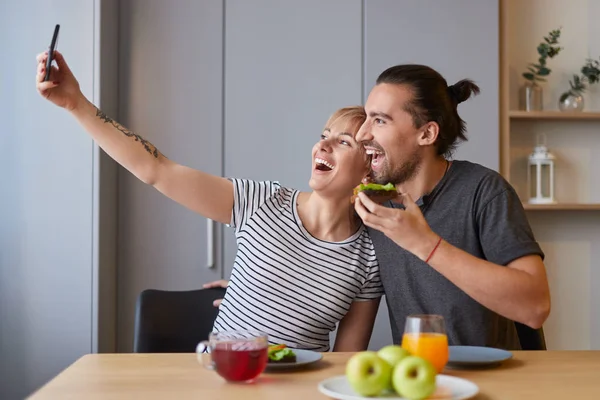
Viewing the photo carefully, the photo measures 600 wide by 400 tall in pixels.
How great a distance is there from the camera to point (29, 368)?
2.92 m

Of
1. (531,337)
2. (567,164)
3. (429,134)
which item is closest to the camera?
(531,337)

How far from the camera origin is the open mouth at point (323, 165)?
2232 millimetres

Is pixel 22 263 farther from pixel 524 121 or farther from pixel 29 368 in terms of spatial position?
pixel 524 121

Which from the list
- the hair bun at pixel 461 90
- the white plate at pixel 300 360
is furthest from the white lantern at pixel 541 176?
the white plate at pixel 300 360

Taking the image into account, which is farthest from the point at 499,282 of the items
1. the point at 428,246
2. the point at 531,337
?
the point at 531,337

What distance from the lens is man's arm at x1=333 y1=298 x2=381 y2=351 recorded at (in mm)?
2125

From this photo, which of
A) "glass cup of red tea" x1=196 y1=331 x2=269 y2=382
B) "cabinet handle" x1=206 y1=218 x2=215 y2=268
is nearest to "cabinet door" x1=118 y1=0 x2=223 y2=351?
"cabinet handle" x1=206 y1=218 x2=215 y2=268

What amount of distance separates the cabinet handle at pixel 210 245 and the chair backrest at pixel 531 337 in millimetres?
1426

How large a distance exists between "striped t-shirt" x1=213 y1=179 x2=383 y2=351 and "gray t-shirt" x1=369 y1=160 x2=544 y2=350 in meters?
0.09

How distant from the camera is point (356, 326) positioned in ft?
7.02

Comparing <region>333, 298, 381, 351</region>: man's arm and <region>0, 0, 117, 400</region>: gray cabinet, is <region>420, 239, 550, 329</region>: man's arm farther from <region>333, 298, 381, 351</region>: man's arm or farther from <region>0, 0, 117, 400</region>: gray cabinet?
<region>0, 0, 117, 400</region>: gray cabinet

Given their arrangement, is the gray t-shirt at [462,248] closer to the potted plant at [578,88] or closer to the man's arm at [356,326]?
the man's arm at [356,326]

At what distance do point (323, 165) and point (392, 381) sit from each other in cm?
113

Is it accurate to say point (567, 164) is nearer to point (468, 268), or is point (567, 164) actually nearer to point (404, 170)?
point (404, 170)
